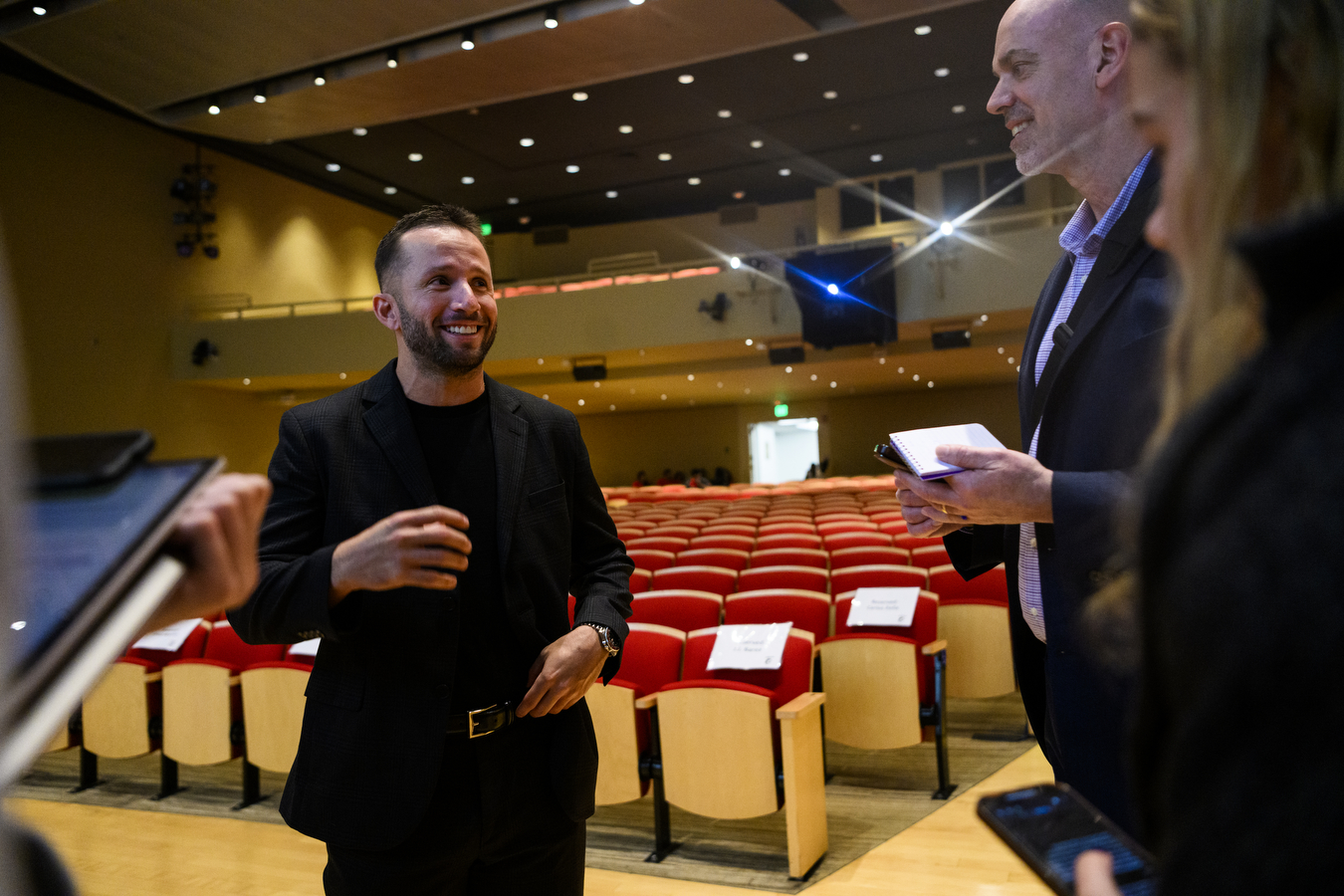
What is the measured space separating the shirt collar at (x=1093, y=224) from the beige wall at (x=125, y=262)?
14348 mm

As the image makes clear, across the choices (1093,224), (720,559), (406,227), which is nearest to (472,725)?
(406,227)

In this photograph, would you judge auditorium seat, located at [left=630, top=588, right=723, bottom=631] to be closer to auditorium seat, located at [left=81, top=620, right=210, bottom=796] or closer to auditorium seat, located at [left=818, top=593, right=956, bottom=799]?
auditorium seat, located at [left=818, top=593, right=956, bottom=799]

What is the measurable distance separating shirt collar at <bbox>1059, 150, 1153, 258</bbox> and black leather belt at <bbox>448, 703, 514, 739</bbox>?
1.28 m

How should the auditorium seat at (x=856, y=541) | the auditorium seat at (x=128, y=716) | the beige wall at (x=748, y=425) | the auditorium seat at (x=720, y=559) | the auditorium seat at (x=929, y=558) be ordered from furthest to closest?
the beige wall at (x=748, y=425), the auditorium seat at (x=856, y=541), the auditorium seat at (x=720, y=559), the auditorium seat at (x=929, y=558), the auditorium seat at (x=128, y=716)

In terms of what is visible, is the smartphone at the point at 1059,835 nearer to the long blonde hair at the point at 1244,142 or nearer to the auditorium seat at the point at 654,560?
the long blonde hair at the point at 1244,142

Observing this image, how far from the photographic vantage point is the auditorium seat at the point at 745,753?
11.0 ft

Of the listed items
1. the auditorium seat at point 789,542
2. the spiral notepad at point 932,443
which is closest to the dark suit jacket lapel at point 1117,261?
the spiral notepad at point 932,443

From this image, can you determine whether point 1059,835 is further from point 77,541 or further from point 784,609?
point 784,609

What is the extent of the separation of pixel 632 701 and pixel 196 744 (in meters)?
2.29

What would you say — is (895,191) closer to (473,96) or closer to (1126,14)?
(473,96)

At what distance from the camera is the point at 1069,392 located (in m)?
1.39

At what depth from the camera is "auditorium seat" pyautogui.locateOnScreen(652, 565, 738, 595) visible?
5.73 meters

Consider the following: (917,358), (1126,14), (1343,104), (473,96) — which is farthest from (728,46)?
(1343,104)

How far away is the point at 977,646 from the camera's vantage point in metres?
4.74
